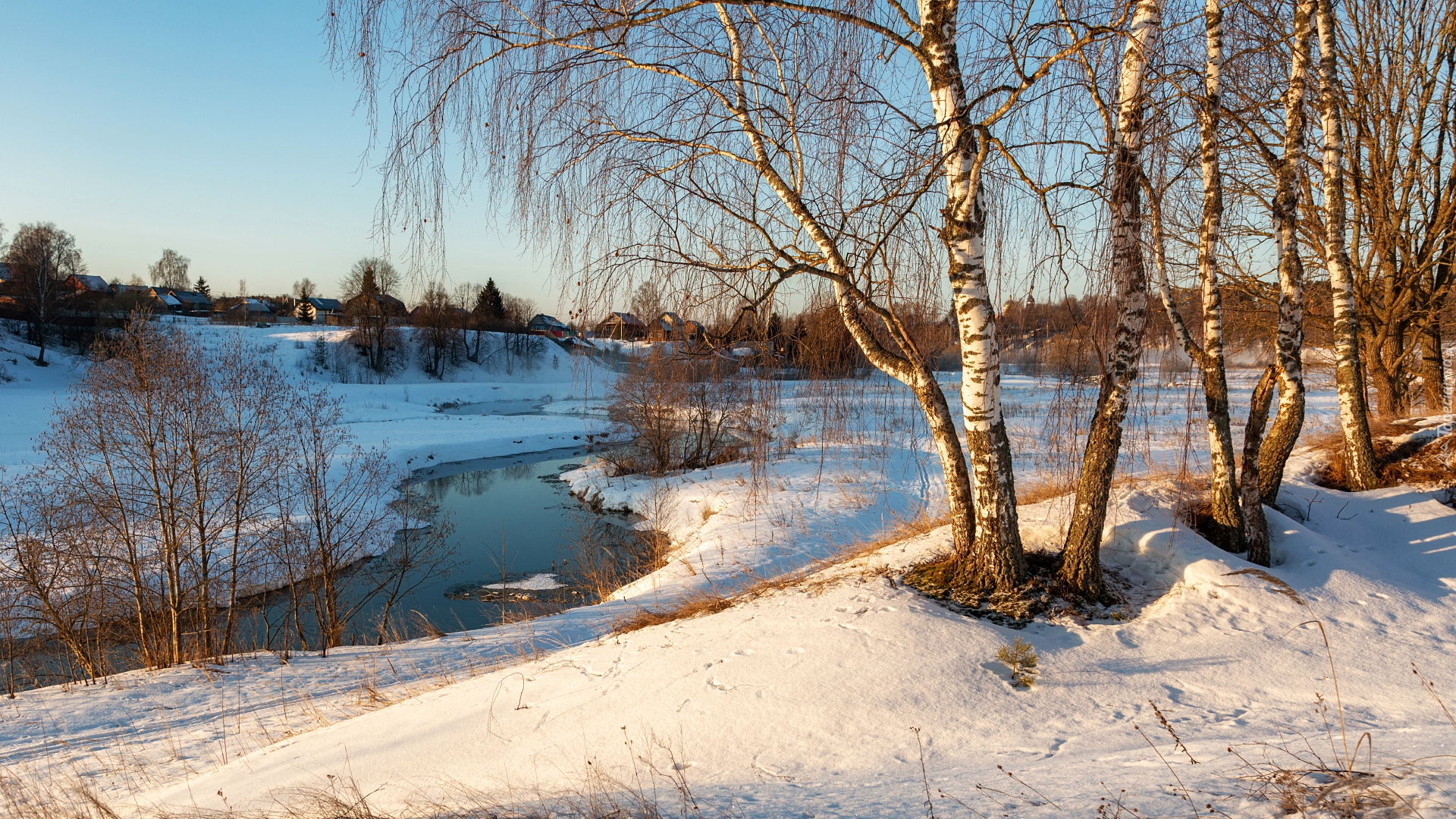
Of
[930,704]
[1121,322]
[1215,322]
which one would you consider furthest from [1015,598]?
[1215,322]

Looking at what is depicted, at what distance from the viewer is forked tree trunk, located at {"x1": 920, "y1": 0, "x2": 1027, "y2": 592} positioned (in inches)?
179

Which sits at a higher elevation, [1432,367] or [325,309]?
[325,309]

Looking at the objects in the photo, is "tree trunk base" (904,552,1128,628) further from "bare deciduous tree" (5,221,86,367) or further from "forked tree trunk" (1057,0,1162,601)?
"bare deciduous tree" (5,221,86,367)

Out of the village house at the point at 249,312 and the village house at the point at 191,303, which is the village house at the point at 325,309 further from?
the village house at the point at 191,303

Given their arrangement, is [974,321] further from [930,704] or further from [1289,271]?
[1289,271]

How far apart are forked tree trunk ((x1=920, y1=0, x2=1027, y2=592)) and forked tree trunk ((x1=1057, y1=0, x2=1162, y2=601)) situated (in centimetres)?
43

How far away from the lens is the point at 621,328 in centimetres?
476

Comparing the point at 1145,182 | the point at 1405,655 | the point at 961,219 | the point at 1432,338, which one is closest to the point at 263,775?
the point at 961,219

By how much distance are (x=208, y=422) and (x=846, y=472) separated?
46.1ft

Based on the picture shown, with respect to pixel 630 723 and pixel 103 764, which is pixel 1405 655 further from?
pixel 103 764

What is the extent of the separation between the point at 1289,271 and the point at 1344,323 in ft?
7.27

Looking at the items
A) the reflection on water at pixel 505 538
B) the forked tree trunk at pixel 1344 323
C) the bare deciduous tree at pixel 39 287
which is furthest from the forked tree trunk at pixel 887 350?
the bare deciduous tree at pixel 39 287

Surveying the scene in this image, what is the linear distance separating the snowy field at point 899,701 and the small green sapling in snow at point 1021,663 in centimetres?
7

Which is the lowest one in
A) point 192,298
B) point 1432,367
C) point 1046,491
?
point 1046,491
